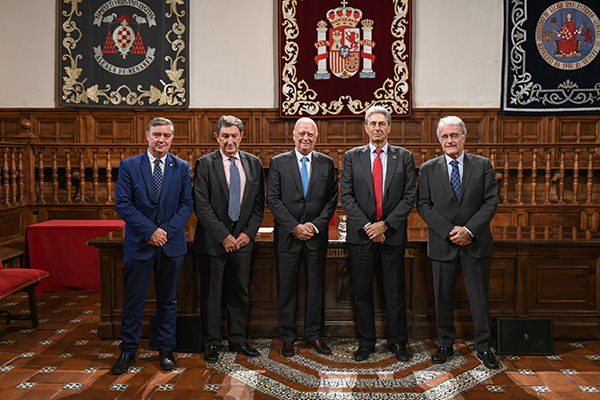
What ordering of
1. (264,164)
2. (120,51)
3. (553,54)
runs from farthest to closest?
(120,51), (553,54), (264,164)

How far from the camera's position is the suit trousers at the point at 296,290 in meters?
3.34

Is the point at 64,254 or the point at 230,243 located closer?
the point at 230,243

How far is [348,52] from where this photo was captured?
690 cm

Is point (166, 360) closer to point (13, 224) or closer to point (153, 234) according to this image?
point (153, 234)

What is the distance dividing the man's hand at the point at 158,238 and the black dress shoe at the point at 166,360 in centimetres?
73

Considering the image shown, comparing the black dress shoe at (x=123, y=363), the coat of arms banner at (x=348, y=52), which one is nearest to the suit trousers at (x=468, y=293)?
the black dress shoe at (x=123, y=363)

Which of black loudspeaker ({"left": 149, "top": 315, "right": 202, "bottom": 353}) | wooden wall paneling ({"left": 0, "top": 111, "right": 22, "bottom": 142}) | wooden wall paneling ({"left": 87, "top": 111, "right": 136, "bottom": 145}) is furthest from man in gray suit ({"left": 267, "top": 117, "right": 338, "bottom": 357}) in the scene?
wooden wall paneling ({"left": 0, "top": 111, "right": 22, "bottom": 142})

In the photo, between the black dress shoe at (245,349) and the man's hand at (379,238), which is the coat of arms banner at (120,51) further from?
the man's hand at (379,238)

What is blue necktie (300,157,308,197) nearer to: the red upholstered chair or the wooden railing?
the red upholstered chair

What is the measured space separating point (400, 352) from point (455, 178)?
120cm

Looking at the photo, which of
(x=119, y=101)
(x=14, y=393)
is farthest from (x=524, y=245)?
(x=119, y=101)

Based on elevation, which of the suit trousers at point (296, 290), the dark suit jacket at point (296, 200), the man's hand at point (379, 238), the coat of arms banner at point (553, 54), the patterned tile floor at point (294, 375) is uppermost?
the coat of arms banner at point (553, 54)

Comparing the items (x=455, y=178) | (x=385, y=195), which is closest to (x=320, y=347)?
(x=385, y=195)

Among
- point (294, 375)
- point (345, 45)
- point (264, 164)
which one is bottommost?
point (294, 375)
